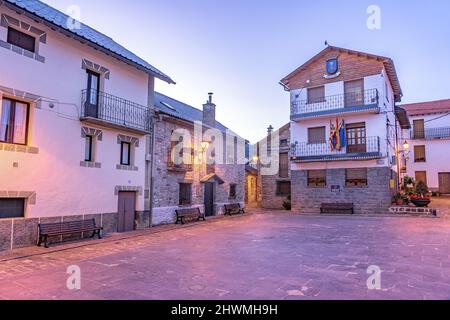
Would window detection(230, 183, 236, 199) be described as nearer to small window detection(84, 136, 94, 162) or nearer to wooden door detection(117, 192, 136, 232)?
wooden door detection(117, 192, 136, 232)

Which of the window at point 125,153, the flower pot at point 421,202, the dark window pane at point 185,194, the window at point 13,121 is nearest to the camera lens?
the window at point 13,121

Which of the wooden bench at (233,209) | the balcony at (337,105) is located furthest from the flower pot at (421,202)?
the wooden bench at (233,209)

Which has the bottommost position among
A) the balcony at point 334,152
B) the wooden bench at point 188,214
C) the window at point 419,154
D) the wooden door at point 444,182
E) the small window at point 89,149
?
the wooden bench at point 188,214

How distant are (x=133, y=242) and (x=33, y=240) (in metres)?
2.75

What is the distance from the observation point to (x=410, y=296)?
4625mm

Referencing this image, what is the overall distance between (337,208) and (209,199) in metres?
7.55

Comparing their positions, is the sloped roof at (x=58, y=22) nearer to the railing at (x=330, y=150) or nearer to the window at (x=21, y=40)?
the window at (x=21, y=40)

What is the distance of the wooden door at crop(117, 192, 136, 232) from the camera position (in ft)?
39.6

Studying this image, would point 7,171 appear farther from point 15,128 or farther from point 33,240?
point 33,240

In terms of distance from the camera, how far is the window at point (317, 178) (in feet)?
63.8

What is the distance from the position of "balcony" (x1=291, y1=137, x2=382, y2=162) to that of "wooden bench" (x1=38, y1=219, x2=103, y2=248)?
13163 mm

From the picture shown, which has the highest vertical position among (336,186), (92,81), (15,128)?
(92,81)

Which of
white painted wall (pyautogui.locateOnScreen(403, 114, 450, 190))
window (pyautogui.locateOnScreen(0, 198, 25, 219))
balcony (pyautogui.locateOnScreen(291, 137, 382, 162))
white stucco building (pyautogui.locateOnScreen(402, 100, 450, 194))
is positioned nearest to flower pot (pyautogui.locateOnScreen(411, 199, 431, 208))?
balcony (pyautogui.locateOnScreen(291, 137, 382, 162))

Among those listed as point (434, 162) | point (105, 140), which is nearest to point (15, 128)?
point (105, 140)
